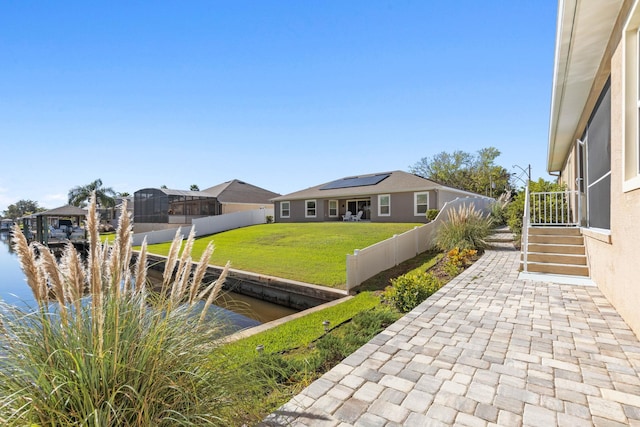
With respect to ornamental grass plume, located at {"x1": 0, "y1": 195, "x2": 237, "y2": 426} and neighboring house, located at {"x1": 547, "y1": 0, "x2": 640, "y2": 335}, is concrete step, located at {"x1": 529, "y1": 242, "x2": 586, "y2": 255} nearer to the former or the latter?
neighboring house, located at {"x1": 547, "y1": 0, "x2": 640, "y2": 335}

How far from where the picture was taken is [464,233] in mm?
10414

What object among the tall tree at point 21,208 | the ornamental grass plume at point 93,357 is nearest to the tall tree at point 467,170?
the ornamental grass plume at point 93,357

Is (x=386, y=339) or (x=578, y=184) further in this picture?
(x=578, y=184)

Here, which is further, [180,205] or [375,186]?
[180,205]

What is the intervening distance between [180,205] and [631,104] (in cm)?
3205

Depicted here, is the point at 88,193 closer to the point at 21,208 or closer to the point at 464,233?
the point at 464,233

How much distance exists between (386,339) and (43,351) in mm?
3276

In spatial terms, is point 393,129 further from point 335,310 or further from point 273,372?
point 273,372

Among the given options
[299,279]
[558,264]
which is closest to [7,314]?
[299,279]

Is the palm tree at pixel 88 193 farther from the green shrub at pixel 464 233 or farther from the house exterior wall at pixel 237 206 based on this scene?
the green shrub at pixel 464 233

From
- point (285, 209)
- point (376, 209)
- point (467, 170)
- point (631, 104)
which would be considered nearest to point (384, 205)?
point (376, 209)

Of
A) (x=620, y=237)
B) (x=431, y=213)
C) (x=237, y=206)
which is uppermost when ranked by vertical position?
(x=237, y=206)

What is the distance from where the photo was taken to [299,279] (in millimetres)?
8758

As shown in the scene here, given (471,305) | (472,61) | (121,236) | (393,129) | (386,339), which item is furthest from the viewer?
(393,129)
